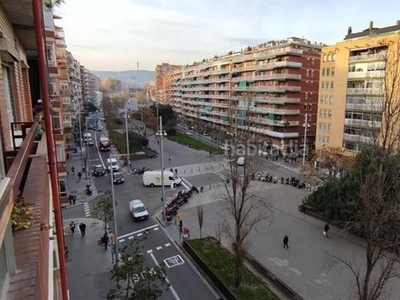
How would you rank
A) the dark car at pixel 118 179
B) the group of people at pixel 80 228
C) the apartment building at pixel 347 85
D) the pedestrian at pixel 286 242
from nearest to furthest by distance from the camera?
the pedestrian at pixel 286 242
the group of people at pixel 80 228
the dark car at pixel 118 179
the apartment building at pixel 347 85

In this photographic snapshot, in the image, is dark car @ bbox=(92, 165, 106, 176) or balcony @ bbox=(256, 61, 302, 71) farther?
balcony @ bbox=(256, 61, 302, 71)

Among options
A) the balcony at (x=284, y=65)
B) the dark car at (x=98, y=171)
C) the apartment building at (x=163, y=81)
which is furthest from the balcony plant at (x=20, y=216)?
the apartment building at (x=163, y=81)

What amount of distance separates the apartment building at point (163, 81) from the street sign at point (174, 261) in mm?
94078

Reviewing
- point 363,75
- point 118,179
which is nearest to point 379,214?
point 118,179

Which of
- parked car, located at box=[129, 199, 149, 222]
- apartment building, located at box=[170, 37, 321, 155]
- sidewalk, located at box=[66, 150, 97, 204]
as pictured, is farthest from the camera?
apartment building, located at box=[170, 37, 321, 155]

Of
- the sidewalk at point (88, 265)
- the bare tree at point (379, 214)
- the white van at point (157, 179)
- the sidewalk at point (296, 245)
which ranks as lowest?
the sidewalk at point (296, 245)

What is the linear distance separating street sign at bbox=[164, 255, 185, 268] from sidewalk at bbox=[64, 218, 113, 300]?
3121 mm

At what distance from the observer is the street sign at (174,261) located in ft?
58.1

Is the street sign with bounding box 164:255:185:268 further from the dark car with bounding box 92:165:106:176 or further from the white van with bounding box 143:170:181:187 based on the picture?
the dark car with bounding box 92:165:106:176

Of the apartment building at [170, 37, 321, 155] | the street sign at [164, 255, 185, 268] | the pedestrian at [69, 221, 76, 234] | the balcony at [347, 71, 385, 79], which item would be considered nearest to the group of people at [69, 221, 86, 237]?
the pedestrian at [69, 221, 76, 234]

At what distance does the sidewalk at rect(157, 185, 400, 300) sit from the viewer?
51.1 ft

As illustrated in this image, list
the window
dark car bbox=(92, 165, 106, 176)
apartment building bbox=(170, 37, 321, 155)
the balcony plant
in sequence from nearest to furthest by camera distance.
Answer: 1. the balcony plant
2. the window
3. dark car bbox=(92, 165, 106, 176)
4. apartment building bbox=(170, 37, 321, 155)

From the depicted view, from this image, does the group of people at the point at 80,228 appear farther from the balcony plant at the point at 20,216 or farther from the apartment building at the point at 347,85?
the apartment building at the point at 347,85

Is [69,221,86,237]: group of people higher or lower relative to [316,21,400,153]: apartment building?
lower
